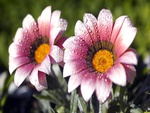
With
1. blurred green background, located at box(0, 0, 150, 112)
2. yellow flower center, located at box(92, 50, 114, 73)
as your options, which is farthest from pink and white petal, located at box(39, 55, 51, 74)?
blurred green background, located at box(0, 0, 150, 112)

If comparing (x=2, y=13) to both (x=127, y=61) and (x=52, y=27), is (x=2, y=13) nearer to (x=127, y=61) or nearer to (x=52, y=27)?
(x=52, y=27)

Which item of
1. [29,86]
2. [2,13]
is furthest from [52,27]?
[2,13]

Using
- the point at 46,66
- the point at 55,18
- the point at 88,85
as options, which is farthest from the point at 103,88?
the point at 55,18

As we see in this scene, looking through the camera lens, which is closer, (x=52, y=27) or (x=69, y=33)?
(x=52, y=27)

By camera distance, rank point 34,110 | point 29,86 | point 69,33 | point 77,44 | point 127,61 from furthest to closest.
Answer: point 69,33
point 29,86
point 34,110
point 77,44
point 127,61

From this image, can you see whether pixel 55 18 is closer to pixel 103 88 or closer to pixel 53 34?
pixel 53 34

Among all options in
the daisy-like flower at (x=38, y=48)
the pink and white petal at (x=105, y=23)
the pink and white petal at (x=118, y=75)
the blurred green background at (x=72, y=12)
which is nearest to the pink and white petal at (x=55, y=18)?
the daisy-like flower at (x=38, y=48)

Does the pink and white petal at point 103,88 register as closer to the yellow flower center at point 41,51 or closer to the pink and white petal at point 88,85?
the pink and white petal at point 88,85
